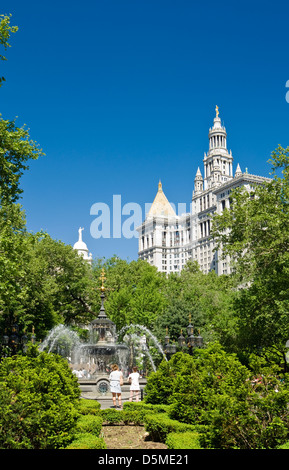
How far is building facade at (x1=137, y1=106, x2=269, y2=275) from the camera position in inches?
5265

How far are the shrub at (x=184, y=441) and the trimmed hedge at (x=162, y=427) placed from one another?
3.45ft

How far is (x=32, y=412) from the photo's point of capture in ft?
25.1

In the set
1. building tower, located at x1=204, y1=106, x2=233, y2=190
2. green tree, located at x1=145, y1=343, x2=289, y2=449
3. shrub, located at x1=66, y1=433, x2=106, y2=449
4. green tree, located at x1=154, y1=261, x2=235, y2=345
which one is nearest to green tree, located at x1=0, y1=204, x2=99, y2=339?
green tree, located at x1=154, y1=261, x2=235, y2=345

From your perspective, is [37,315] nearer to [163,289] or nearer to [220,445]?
[163,289]

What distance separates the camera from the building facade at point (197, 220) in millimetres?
133725

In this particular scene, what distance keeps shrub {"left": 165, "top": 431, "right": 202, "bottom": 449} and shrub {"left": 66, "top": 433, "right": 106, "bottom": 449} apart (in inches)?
55.0

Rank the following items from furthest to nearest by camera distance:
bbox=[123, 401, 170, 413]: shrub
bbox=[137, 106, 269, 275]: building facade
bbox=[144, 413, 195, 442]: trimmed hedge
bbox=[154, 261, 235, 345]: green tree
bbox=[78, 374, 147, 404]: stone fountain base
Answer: bbox=[137, 106, 269, 275]: building facade → bbox=[154, 261, 235, 345]: green tree → bbox=[78, 374, 147, 404]: stone fountain base → bbox=[123, 401, 170, 413]: shrub → bbox=[144, 413, 195, 442]: trimmed hedge

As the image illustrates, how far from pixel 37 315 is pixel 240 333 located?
773 inches

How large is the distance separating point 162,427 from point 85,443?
3171 mm

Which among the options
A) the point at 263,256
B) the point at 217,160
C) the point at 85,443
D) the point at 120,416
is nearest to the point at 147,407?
the point at 120,416

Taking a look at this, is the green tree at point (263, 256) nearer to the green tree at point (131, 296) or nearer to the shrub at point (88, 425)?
the shrub at point (88, 425)

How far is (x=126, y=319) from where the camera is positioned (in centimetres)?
A: 4225

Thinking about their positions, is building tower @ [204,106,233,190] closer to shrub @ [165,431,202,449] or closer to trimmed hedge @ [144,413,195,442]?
trimmed hedge @ [144,413,195,442]
